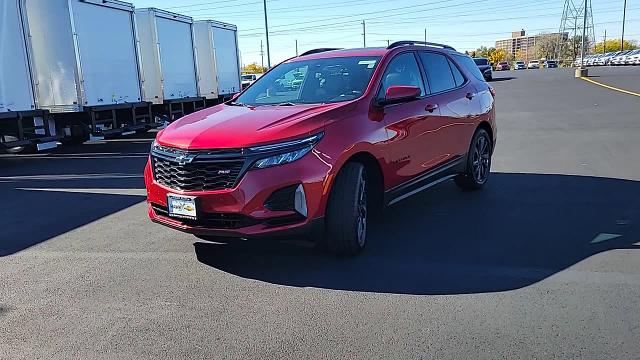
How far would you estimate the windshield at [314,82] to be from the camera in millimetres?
5332

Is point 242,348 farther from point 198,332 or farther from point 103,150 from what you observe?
point 103,150

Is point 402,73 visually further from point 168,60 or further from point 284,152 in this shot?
point 168,60

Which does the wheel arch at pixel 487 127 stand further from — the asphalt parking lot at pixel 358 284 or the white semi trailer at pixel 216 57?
the white semi trailer at pixel 216 57

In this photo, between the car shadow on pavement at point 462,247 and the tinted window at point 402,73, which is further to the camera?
the tinted window at point 402,73

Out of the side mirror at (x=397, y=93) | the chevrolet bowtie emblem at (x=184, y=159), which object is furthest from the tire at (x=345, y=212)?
the chevrolet bowtie emblem at (x=184, y=159)

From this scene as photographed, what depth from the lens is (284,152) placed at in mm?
4301

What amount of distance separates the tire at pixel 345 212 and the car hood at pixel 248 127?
0.48 m

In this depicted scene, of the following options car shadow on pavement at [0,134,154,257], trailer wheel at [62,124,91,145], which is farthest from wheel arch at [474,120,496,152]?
trailer wheel at [62,124,91,145]

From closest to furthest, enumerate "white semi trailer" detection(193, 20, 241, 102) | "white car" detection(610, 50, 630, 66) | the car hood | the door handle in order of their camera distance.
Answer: the car hood
the door handle
"white semi trailer" detection(193, 20, 241, 102)
"white car" detection(610, 50, 630, 66)

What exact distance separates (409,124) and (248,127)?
178 cm

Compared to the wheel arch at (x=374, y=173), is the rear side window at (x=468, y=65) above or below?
above

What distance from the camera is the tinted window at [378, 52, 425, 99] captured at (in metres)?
5.46

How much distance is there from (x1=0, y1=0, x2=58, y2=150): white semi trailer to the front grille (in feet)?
28.7

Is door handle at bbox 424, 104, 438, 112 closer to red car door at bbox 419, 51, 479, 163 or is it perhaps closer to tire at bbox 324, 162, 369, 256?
red car door at bbox 419, 51, 479, 163
